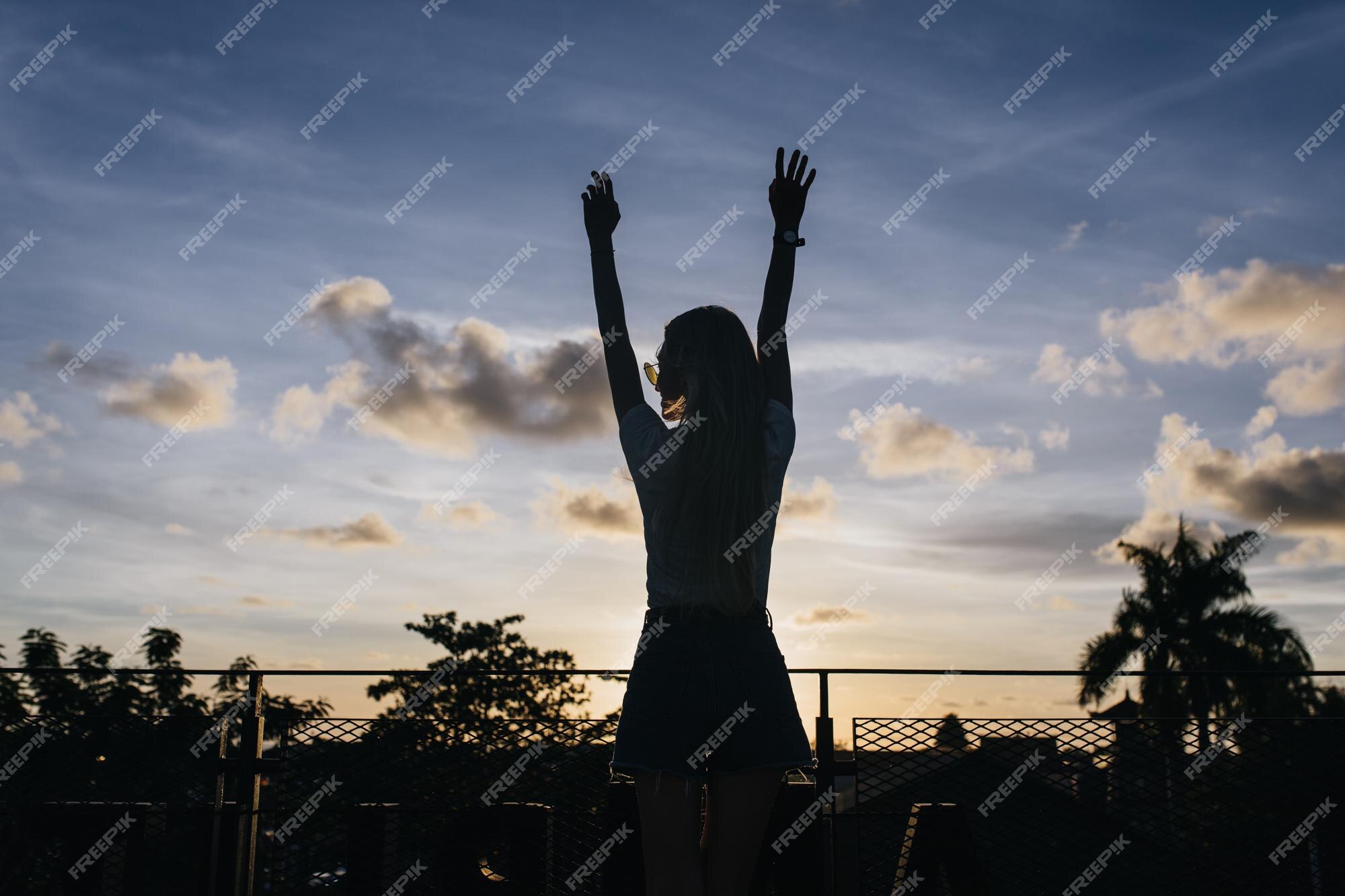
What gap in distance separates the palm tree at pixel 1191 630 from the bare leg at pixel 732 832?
101ft

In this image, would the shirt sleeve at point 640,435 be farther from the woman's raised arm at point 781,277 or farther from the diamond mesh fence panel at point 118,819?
the diamond mesh fence panel at point 118,819

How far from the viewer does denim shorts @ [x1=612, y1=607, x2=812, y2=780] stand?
178 centimetres

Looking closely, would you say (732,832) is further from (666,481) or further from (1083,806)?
(1083,806)

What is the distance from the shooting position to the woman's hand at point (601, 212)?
231 cm

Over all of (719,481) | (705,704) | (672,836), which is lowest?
(672,836)

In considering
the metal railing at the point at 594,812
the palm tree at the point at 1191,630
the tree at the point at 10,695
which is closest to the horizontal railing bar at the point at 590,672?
the metal railing at the point at 594,812

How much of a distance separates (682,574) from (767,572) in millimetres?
186

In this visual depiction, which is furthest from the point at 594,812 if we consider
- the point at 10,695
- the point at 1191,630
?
the point at 1191,630

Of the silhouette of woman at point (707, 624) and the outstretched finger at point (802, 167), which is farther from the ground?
the outstretched finger at point (802, 167)

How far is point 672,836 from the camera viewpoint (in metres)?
1.77

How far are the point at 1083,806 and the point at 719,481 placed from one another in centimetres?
284

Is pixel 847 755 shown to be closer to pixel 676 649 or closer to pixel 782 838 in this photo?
pixel 782 838

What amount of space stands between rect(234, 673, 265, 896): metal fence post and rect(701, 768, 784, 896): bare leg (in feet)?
7.99

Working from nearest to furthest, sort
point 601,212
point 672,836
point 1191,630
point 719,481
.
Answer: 1. point 672,836
2. point 719,481
3. point 601,212
4. point 1191,630
